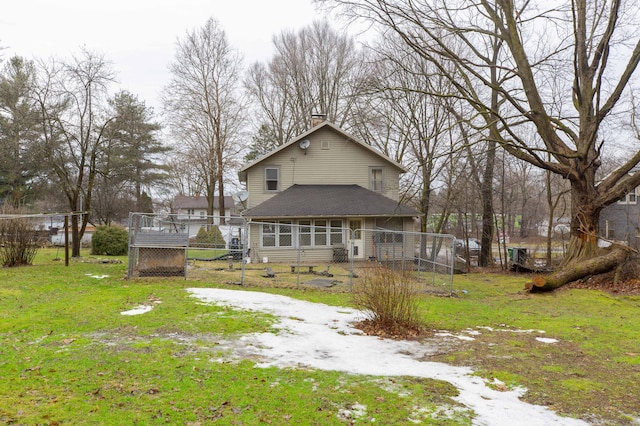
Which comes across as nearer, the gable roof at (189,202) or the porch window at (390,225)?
the porch window at (390,225)

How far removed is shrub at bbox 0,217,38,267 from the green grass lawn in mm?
5418

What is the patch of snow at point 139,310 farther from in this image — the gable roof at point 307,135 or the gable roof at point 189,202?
the gable roof at point 189,202

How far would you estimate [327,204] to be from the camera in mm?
20906

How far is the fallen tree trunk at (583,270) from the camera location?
13164mm

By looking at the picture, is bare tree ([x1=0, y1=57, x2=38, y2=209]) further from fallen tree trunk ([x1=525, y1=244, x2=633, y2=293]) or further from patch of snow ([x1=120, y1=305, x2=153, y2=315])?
fallen tree trunk ([x1=525, y1=244, x2=633, y2=293])

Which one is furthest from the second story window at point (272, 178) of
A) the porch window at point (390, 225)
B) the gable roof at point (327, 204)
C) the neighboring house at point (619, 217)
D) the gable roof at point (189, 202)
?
the gable roof at point (189, 202)

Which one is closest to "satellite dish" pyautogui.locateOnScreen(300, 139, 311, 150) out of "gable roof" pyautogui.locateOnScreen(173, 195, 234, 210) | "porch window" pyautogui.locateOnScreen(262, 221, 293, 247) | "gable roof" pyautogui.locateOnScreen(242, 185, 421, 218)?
"gable roof" pyautogui.locateOnScreen(242, 185, 421, 218)

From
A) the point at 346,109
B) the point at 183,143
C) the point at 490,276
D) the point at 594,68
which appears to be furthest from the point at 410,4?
the point at 183,143

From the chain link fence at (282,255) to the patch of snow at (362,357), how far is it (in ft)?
4.42

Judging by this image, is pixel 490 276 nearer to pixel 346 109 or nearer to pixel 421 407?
pixel 421 407

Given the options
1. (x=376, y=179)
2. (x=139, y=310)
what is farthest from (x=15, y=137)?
(x=139, y=310)

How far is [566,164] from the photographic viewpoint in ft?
47.5

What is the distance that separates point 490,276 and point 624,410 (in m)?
14.6

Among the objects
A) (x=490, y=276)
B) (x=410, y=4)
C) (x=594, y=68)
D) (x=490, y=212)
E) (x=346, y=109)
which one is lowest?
(x=490, y=276)
